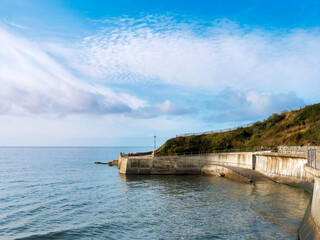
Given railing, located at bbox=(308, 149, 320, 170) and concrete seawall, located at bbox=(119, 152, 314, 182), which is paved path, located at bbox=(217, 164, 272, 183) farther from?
railing, located at bbox=(308, 149, 320, 170)

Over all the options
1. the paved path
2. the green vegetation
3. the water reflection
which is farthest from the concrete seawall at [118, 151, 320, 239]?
the green vegetation

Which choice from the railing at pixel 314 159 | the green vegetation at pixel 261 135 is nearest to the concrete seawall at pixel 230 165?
the green vegetation at pixel 261 135

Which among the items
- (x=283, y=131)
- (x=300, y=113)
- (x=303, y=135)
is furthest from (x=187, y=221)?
(x=300, y=113)

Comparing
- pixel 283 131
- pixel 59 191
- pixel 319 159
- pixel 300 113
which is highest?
pixel 300 113

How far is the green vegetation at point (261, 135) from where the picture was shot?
61.8m

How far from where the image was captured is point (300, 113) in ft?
223

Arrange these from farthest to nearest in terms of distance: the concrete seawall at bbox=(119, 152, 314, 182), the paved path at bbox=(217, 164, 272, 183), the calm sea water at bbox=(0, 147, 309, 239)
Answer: the concrete seawall at bbox=(119, 152, 314, 182)
the paved path at bbox=(217, 164, 272, 183)
the calm sea water at bbox=(0, 147, 309, 239)

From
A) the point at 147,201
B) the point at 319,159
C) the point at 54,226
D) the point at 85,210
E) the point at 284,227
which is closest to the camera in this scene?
the point at 319,159

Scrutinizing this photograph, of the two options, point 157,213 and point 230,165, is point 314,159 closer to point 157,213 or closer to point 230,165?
point 157,213

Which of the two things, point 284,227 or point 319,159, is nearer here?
point 319,159

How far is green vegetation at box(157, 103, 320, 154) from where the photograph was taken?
61750 mm

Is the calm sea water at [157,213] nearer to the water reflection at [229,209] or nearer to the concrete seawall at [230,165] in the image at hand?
the water reflection at [229,209]

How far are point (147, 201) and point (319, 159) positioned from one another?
20.5m

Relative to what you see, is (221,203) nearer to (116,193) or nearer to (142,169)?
(116,193)
